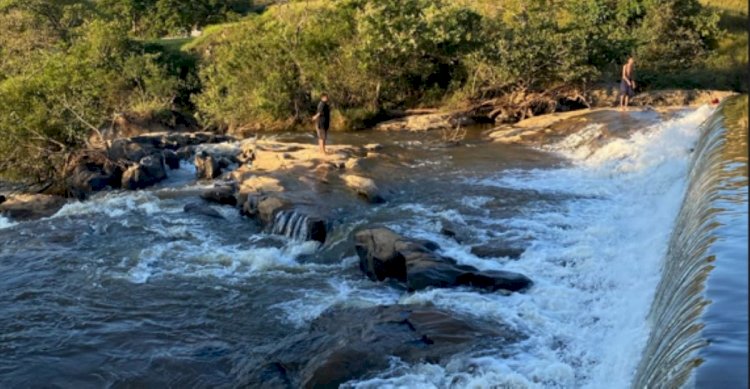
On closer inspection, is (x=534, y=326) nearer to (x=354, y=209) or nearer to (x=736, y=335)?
(x=736, y=335)

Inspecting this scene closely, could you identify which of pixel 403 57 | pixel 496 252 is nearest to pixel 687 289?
pixel 496 252

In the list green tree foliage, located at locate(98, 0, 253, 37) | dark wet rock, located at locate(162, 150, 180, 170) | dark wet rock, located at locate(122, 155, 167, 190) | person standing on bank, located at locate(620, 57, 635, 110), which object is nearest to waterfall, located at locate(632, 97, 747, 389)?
person standing on bank, located at locate(620, 57, 635, 110)

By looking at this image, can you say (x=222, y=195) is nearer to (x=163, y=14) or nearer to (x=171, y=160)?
(x=171, y=160)

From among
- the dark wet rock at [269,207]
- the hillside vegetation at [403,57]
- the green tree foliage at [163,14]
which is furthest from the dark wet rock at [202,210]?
the green tree foliage at [163,14]

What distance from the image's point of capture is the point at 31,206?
16.4 metres

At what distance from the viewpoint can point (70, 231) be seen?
1393 centimetres

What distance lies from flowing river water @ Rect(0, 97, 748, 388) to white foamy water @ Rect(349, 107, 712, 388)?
0.11 ft

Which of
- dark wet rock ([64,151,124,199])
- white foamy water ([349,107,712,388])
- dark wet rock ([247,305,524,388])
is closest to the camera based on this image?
white foamy water ([349,107,712,388])

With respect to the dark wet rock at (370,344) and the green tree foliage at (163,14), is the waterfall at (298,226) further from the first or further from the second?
the green tree foliage at (163,14)

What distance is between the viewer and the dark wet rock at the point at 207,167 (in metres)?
18.5

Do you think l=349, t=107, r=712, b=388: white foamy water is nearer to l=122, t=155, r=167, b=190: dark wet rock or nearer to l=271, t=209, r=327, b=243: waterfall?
l=271, t=209, r=327, b=243: waterfall

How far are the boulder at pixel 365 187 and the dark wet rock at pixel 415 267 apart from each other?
9.92 feet

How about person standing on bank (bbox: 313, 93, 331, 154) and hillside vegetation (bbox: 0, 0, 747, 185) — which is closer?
person standing on bank (bbox: 313, 93, 331, 154)

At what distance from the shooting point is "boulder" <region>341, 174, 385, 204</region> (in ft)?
46.1
